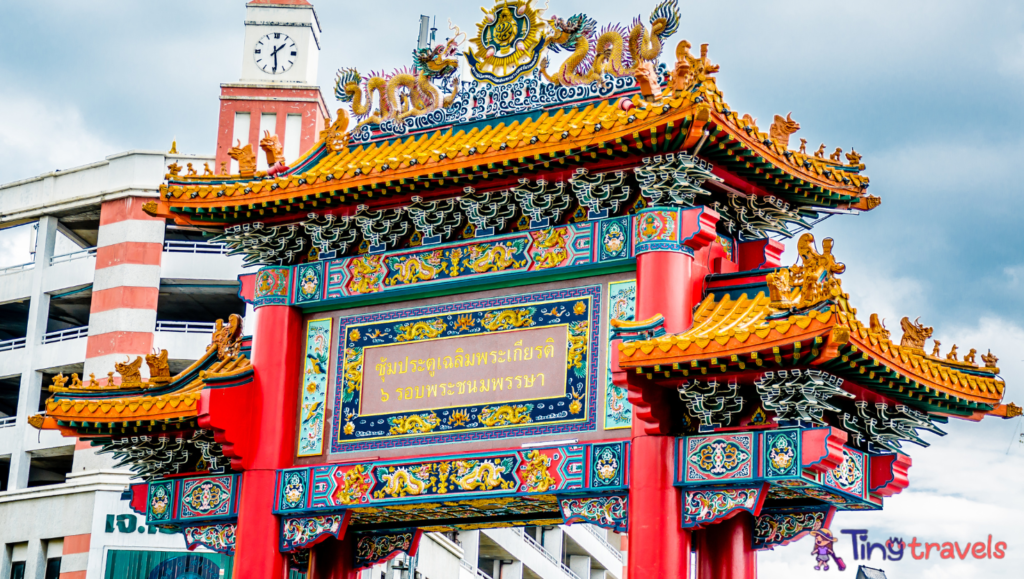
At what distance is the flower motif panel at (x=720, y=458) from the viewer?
43.8 ft

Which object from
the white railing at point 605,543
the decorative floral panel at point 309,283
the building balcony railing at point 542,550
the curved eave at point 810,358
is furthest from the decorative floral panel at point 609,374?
the white railing at point 605,543

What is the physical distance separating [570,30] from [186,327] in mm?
20910

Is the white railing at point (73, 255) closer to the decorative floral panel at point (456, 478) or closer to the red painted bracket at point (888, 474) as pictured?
the decorative floral panel at point (456, 478)

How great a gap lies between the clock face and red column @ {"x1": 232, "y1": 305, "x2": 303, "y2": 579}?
20.9m

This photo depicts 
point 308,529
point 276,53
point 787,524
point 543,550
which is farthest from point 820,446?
point 543,550

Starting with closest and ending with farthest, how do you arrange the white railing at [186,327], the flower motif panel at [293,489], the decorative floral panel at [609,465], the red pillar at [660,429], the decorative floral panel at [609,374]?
the red pillar at [660,429], the decorative floral panel at [609,465], the decorative floral panel at [609,374], the flower motif panel at [293,489], the white railing at [186,327]

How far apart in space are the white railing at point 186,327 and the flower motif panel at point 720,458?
22329mm

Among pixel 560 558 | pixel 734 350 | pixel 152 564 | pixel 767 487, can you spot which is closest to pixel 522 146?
pixel 734 350

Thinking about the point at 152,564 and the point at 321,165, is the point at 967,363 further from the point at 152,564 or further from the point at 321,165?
the point at 152,564

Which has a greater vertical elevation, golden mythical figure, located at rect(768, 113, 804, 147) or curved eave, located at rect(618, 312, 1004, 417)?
golden mythical figure, located at rect(768, 113, 804, 147)

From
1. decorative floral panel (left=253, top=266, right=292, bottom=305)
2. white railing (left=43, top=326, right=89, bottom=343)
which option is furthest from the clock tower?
decorative floral panel (left=253, top=266, right=292, bottom=305)

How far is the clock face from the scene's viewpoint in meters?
36.5

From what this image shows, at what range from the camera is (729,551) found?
14609 millimetres

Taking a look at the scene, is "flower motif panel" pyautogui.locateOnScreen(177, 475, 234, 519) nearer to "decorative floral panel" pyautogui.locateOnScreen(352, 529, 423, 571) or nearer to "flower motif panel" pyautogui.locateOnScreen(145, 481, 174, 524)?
"flower motif panel" pyautogui.locateOnScreen(145, 481, 174, 524)
